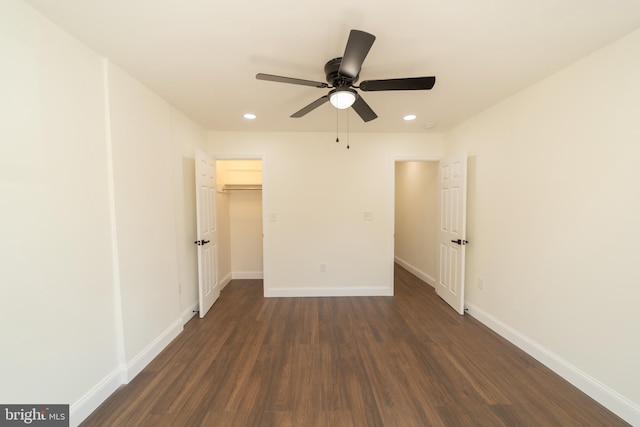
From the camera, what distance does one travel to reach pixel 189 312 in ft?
9.48

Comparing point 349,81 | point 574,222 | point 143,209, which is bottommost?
point 574,222

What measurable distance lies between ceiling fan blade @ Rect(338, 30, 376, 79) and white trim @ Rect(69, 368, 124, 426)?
2.75 m

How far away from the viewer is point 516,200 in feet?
7.65

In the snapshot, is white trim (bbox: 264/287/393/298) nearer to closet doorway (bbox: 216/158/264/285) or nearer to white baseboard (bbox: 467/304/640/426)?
closet doorway (bbox: 216/158/264/285)

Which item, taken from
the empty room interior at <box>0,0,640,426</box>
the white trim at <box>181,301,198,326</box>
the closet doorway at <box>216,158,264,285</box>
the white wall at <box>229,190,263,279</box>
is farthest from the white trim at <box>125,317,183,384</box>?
the white wall at <box>229,190,263,279</box>

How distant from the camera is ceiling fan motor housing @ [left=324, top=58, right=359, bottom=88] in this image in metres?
1.62

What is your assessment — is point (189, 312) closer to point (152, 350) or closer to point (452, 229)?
point (152, 350)

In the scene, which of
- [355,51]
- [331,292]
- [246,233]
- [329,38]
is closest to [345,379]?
[331,292]

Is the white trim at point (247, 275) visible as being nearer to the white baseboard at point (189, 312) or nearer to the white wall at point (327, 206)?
the white wall at point (327, 206)

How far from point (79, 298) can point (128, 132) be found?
130 centimetres

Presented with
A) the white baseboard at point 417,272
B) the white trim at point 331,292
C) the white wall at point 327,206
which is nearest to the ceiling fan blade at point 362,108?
the white wall at point 327,206

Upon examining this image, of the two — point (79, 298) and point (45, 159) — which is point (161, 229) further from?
point (45, 159)

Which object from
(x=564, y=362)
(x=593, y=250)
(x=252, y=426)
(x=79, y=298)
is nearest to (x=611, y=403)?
(x=564, y=362)

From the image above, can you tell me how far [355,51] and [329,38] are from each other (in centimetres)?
33
